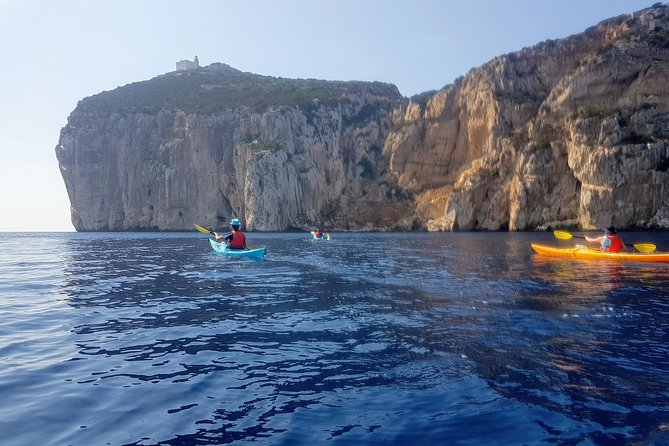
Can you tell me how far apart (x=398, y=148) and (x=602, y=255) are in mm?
73886

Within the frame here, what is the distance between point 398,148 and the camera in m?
97.9

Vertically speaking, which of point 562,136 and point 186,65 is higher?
point 186,65

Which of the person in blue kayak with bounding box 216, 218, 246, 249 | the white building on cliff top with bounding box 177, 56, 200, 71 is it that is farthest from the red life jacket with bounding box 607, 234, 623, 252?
the white building on cliff top with bounding box 177, 56, 200, 71

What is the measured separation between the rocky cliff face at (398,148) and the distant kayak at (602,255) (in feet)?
125

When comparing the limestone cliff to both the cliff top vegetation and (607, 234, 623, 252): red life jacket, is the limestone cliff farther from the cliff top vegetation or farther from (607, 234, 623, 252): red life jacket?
(607, 234, 623, 252): red life jacket

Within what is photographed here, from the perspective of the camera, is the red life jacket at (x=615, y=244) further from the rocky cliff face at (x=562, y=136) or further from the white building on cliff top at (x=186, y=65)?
the white building on cliff top at (x=186, y=65)

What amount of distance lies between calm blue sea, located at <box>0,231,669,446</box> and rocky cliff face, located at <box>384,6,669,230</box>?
51.0 meters

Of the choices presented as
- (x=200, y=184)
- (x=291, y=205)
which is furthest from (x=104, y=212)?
(x=291, y=205)

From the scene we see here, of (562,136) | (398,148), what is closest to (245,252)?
(562,136)

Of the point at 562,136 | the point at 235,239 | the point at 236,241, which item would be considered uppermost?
the point at 562,136

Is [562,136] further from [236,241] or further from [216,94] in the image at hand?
[216,94]

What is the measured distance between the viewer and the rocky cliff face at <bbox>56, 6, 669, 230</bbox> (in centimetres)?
6341

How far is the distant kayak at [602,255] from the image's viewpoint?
23766 millimetres

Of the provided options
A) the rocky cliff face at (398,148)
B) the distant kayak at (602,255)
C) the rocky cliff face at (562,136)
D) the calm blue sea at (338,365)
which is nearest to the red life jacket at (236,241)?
the calm blue sea at (338,365)
